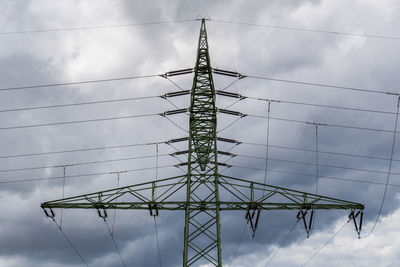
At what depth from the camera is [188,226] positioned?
2914 centimetres

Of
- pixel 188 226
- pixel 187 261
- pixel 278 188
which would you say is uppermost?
pixel 278 188

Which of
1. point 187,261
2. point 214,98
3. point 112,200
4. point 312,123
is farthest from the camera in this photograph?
point 312,123

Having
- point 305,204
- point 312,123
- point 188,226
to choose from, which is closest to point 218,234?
point 188,226

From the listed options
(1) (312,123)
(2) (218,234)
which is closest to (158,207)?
(2) (218,234)

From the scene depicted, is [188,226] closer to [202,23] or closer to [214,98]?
[214,98]

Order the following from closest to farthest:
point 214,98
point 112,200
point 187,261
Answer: point 187,261 → point 112,200 → point 214,98

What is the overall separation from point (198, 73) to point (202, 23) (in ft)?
13.2

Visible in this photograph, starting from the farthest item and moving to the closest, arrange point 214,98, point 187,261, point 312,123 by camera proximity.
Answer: point 312,123 < point 214,98 < point 187,261

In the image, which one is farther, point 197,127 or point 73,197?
point 197,127

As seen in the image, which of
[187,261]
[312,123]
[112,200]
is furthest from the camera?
[312,123]

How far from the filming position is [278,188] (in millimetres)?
31125

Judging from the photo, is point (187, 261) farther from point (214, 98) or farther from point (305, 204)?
point (214, 98)

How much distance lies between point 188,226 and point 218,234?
1907 millimetres

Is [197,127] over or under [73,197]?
over
